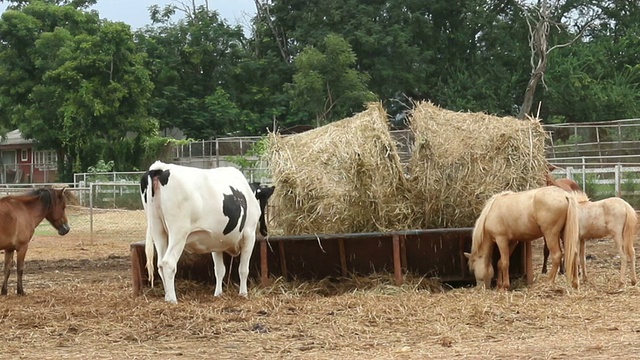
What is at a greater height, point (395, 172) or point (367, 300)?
point (395, 172)

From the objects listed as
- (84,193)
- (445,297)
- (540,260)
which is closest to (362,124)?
(445,297)

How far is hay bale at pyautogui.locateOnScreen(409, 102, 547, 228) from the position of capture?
1138 centimetres

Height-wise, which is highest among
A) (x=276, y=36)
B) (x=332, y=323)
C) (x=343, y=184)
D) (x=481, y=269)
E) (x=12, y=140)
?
(x=276, y=36)

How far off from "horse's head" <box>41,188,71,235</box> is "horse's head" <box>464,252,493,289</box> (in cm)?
573

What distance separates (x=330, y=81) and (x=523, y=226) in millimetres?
31689

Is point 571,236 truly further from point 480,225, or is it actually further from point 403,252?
point 403,252

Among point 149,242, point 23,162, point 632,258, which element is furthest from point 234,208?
point 23,162

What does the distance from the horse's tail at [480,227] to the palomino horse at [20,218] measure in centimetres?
568

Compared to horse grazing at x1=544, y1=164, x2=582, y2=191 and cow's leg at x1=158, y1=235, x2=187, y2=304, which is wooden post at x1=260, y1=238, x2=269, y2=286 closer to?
cow's leg at x1=158, y1=235, x2=187, y2=304

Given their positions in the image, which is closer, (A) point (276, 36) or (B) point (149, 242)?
(B) point (149, 242)

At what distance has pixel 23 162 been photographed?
2231 inches

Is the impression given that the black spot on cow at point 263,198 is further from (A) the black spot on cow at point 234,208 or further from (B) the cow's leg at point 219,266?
(B) the cow's leg at point 219,266

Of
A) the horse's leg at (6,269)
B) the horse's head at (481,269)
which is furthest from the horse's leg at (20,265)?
the horse's head at (481,269)

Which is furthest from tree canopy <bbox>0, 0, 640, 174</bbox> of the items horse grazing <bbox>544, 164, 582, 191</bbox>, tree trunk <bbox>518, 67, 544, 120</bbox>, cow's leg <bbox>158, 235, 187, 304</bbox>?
cow's leg <bbox>158, 235, 187, 304</bbox>
